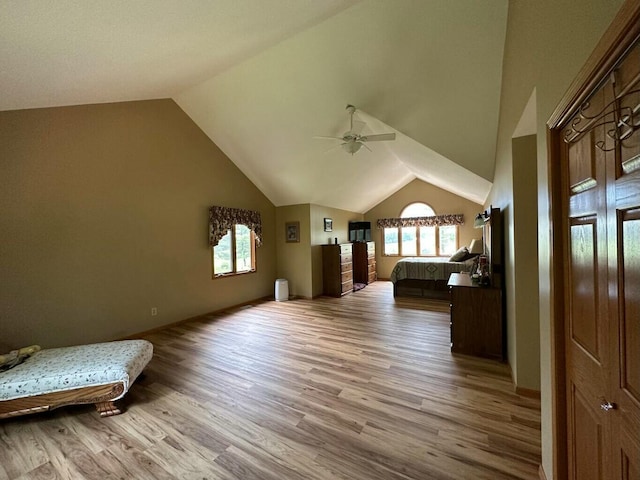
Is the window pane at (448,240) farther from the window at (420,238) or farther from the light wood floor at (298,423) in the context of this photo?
the light wood floor at (298,423)

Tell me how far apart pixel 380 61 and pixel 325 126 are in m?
1.35

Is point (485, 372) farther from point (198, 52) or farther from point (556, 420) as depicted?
point (198, 52)

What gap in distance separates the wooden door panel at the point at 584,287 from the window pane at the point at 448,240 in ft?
23.2

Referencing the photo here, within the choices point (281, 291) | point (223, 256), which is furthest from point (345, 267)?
point (223, 256)

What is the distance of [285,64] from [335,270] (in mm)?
4269

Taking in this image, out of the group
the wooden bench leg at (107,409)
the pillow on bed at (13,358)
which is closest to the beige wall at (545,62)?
the wooden bench leg at (107,409)

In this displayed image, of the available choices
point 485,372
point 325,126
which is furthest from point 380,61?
point 485,372

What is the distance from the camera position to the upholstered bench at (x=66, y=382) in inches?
74.7

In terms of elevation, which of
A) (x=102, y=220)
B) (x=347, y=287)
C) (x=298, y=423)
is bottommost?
(x=298, y=423)

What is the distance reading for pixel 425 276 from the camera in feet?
18.3

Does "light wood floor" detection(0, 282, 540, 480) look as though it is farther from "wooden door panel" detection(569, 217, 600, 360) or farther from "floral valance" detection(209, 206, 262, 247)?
"floral valance" detection(209, 206, 262, 247)

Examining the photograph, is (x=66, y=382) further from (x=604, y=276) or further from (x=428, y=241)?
(x=428, y=241)

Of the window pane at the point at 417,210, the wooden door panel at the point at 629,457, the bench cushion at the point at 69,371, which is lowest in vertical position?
the bench cushion at the point at 69,371

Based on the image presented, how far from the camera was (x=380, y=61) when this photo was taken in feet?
8.75
